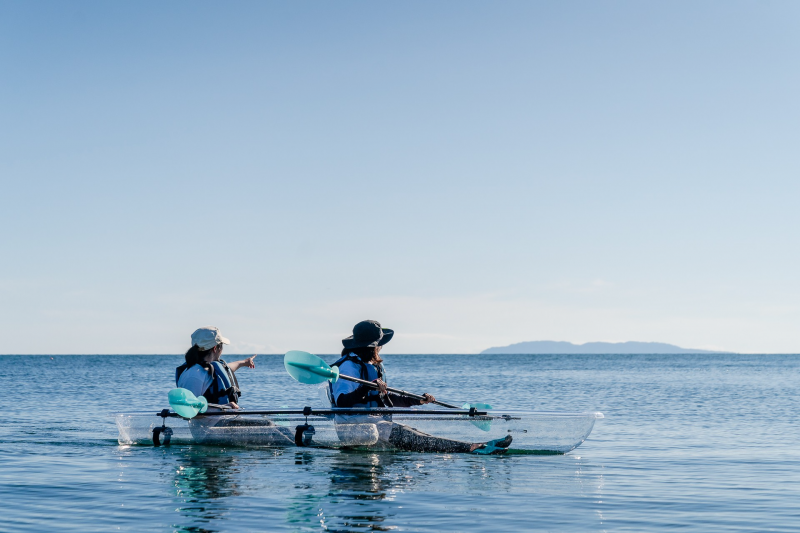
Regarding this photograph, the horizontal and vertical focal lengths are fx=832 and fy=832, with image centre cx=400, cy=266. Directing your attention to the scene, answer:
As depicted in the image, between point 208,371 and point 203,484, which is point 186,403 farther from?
point 203,484

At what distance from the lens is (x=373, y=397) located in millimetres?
12156

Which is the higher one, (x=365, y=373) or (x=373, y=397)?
(x=365, y=373)

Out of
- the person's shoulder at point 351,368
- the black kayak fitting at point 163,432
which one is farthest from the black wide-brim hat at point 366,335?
the black kayak fitting at point 163,432

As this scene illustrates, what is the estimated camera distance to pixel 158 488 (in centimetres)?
956

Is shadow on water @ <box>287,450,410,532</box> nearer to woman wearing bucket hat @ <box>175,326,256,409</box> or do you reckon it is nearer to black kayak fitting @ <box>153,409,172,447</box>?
woman wearing bucket hat @ <box>175,326,256,409</box>

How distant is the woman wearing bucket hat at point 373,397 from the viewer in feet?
39.4

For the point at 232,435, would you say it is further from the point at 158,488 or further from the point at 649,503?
the point at 649,503

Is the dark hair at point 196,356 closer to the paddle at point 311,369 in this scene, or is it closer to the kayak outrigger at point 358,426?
the kayak outrigger at point 358,426

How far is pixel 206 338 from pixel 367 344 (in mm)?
2275

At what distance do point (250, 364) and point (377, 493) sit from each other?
13.5 ft

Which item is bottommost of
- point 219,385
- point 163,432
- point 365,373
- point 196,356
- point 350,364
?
point 163,432

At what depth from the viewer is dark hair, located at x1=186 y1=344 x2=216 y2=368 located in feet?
39.0

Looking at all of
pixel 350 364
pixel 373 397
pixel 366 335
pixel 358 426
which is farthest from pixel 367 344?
pixel 358 426

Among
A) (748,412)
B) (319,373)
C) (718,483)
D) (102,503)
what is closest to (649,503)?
(718,483)
